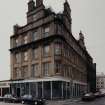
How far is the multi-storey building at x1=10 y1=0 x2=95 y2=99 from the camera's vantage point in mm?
53469

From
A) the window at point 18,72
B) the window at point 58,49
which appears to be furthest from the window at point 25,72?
the window at point 58,49

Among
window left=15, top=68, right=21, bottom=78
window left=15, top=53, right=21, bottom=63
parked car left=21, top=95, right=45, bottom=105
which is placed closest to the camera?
parked car left=21, top=95, right=45, bottom=105

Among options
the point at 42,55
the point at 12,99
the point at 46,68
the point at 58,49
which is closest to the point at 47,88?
the point at 46,68

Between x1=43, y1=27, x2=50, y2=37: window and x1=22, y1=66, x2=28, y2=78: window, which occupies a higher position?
x1=43, y1=27, x2=50, y2=37: window

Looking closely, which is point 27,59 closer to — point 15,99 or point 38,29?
point 38,29

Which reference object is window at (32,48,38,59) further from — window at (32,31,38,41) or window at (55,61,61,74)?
window at (55,61,61,74)

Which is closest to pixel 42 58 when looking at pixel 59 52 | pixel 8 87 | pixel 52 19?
pixel 59 52

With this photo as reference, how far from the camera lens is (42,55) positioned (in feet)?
185

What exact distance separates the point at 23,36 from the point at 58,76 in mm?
14936

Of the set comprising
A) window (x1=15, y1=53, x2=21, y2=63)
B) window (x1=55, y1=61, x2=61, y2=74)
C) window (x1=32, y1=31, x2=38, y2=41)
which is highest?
window (x1=32, y1=31, x2=38, y2=41)

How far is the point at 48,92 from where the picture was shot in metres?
53.4

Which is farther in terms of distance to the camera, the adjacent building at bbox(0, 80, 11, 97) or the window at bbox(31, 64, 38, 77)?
the adjacent building at bbox(0, 80, 11, 97)

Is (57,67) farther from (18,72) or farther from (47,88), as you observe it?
(18,72)

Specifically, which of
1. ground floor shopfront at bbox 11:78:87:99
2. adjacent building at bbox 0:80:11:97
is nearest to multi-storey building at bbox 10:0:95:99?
ground floor shopfront at bbox 11:78:87:99
